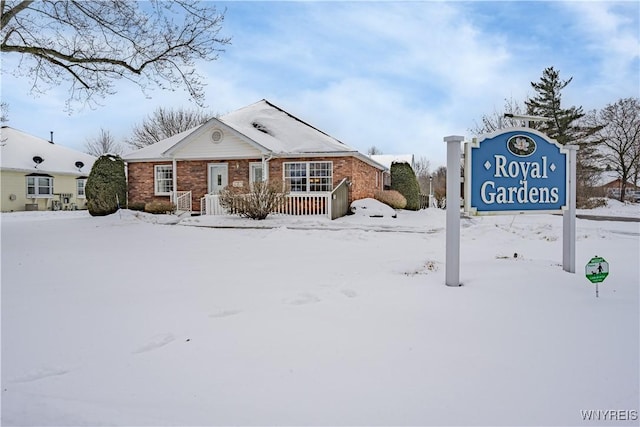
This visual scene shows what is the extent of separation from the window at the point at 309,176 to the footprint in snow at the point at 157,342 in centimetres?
1416

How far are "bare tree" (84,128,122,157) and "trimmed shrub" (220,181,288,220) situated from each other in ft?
157

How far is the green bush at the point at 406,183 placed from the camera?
69.9ft

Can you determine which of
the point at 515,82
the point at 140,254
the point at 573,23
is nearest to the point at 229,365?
the point at 140,254

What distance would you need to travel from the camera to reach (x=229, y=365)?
2654 millimetres

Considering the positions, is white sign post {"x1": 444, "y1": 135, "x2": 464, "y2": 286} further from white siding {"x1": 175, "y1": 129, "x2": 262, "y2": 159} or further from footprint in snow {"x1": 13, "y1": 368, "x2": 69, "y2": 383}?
white siding {"x1": 175, "y1": 129, "x2": 262, "y2": 159}

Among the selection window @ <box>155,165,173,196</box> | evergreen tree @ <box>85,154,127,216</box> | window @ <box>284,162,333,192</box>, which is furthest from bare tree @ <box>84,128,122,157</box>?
window @ <box>284,162,333,192</box>

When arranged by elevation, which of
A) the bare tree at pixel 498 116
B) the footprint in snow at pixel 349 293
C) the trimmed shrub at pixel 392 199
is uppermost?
the bare tree at pixel 498 116

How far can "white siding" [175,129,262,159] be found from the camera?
56.3ft

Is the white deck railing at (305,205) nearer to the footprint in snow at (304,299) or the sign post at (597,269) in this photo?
the footprint in snow at (304,299)

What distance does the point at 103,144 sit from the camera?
53.9 meters

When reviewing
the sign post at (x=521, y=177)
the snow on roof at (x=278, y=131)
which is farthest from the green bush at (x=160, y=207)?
the sign post at (x=521, y=177)

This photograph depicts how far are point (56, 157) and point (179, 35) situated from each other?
24.5 m

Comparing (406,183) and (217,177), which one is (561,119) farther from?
(217,177)

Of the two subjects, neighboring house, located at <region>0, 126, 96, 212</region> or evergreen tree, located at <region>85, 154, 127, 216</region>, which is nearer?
evergreen tree, located at <region>85, 154, 127, 216</region>
